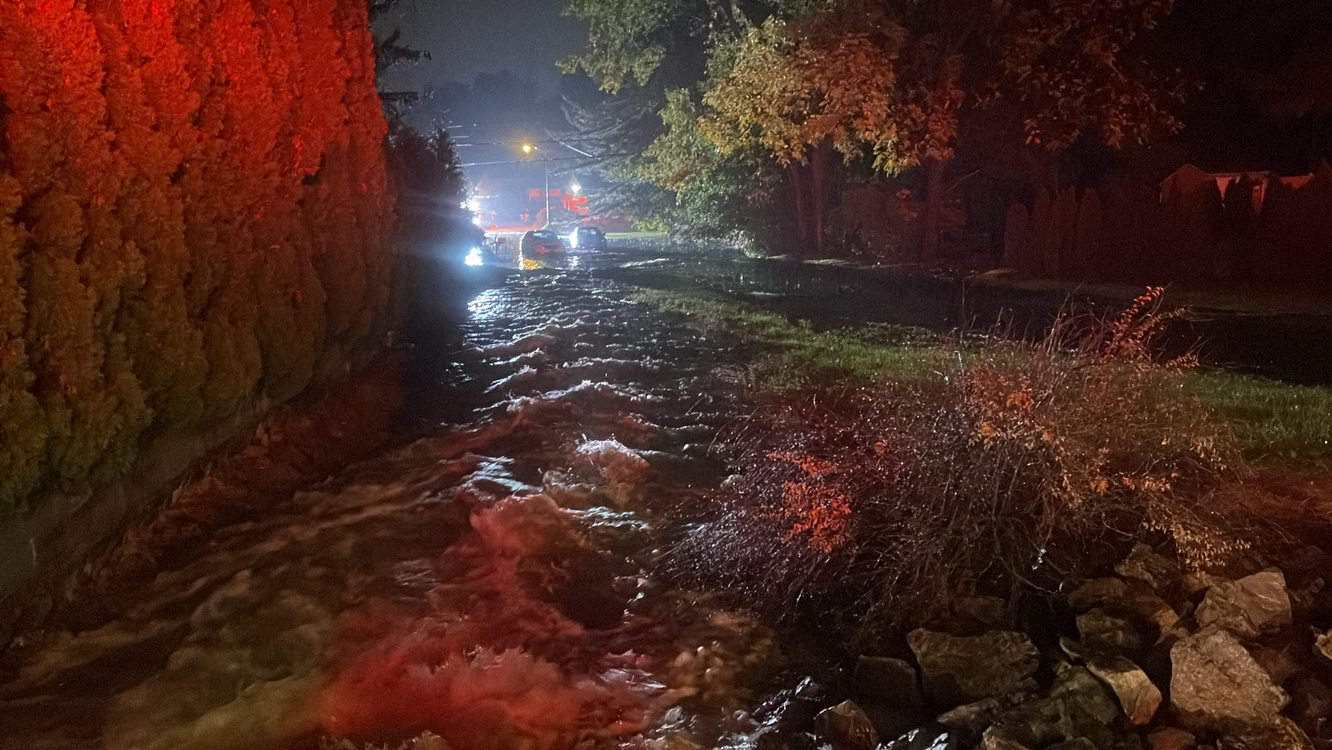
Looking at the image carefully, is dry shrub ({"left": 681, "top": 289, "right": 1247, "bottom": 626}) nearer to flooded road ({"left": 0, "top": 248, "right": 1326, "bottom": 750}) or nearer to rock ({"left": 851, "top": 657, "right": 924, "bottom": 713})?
rock ({"left": 851, "top": 657, "right": 924, "bottom": 713})

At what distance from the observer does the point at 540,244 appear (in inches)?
1447

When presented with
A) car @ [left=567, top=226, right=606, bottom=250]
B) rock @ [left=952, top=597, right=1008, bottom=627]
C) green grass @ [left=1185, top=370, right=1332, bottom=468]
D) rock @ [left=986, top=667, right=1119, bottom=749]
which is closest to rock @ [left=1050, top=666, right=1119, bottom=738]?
rock @ [left=986, top=667, right=1119, bottom=749]

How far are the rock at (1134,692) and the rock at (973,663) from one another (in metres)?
0.41

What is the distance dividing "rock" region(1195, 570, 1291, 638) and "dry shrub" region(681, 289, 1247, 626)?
263 millimetres

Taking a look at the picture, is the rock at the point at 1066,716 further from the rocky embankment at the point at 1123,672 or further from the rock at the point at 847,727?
the rock at the point at 847,727

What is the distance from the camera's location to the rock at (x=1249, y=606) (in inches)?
181

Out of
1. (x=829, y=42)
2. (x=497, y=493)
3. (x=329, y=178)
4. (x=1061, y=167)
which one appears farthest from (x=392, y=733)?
(x=1061, y=167)

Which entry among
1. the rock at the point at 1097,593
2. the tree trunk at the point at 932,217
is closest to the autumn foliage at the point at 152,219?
the rock at the point at 1097,593

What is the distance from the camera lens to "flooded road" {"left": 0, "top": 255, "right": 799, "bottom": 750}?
4.59 m

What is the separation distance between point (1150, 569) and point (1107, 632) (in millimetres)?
664

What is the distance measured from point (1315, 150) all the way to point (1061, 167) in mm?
5271

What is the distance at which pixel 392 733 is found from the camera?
449 cm

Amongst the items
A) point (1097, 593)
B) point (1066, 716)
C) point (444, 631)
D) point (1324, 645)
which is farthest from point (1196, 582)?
point (444, 631)

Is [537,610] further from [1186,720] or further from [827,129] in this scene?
[827,129]
